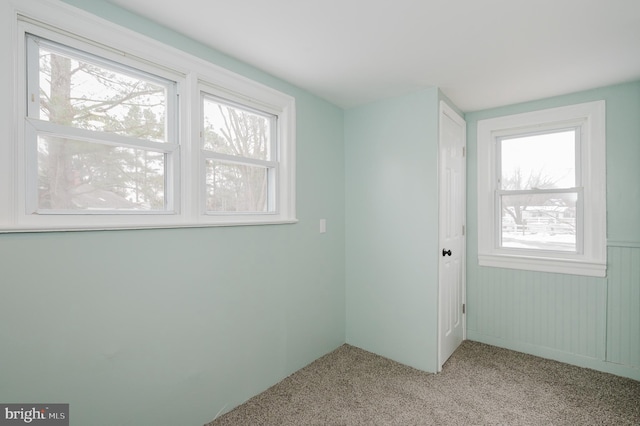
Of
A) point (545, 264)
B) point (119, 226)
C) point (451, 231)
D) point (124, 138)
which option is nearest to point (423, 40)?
point (451, 231)

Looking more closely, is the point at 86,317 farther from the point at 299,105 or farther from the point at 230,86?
the point at 299,105

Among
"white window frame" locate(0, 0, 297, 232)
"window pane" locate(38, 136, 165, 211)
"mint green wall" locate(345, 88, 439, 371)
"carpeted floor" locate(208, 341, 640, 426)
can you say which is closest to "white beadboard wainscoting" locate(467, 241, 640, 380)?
"carpeted floor" locate(208, 341, 640, 426)

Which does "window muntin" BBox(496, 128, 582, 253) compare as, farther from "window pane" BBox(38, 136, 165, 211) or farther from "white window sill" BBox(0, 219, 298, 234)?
"window pane" BBox(38, 136, 165, 211)

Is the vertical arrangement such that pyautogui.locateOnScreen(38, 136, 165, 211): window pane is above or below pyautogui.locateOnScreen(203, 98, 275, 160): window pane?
below

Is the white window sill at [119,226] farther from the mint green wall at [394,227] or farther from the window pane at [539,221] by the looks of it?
the window pane at [539,221]

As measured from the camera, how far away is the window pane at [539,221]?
9.16 ft

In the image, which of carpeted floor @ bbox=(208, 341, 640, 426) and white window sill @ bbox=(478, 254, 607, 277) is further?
white window sill @ bbox=(478, 254, 607, 277)

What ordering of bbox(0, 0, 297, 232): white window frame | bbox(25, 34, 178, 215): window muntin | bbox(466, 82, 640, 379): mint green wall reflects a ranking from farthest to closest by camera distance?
1. bbox(466, 82, 640, 379): mint green wall
2. bbox(25, 34, 178, 215): window muntin
3. bbox(0, 0, 297, 232): white window frame

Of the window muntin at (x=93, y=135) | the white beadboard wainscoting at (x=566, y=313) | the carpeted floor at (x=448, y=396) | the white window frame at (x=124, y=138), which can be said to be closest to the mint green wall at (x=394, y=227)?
the carpeted floor at (x=448, y=396)

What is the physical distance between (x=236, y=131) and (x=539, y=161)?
283cm

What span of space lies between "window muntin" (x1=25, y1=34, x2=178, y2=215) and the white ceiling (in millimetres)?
404

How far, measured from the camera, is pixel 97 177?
62.3 inches

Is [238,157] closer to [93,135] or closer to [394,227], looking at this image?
[93,135]

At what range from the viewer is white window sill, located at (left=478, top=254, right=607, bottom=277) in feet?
8.57
